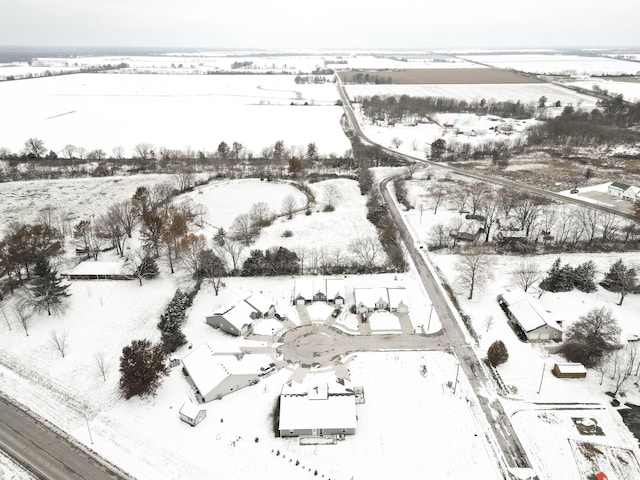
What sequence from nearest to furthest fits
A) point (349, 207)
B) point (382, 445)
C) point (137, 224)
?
point (382, 445) → point (137, 224) → point (349, 207)

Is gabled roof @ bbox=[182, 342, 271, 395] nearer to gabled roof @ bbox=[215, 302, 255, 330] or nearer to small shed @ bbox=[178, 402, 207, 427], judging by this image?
small shed @ bbox=[178, 402, 207, 427]

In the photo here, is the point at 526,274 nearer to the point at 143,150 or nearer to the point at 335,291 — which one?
the point at 335,291

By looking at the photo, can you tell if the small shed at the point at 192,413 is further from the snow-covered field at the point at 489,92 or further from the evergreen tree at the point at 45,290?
the snow-covered field at the point at 489,92

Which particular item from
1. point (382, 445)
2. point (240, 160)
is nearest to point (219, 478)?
point (382, 445)

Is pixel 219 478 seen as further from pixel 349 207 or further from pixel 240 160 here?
pixel 240 160

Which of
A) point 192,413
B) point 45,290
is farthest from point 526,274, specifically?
point 45,290

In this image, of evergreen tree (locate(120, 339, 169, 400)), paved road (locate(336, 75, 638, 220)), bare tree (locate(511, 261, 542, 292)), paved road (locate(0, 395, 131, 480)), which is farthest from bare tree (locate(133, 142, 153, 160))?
bare tree (locate(511, 261, 542, 292))
